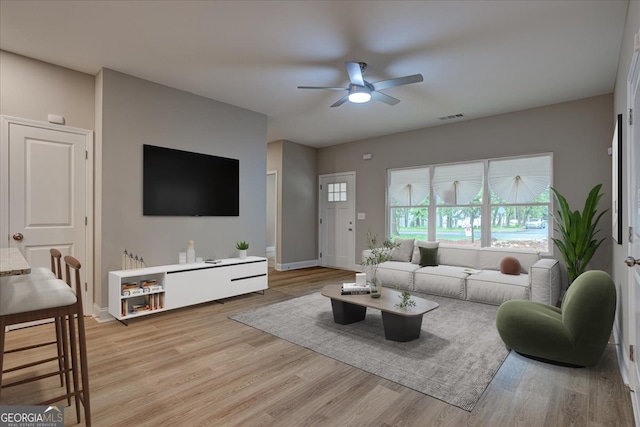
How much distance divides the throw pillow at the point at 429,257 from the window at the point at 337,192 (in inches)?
95.4

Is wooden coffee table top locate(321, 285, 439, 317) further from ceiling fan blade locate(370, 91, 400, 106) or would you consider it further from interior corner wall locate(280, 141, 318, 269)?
interior corner wall locate(280, 141, 318, 269)

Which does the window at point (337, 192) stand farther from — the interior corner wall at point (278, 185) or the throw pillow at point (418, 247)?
the throw pillow at point (418, 247)

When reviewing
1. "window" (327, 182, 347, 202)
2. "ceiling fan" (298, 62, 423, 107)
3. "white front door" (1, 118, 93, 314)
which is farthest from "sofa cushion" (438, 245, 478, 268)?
"white front door" (1, 118, 93, 314)

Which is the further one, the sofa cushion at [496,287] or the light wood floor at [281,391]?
the sofa cushion at [496,287]

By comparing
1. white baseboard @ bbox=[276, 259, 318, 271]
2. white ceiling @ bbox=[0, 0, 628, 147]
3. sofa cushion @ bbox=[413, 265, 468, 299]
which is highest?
white ceiling @ bbox=[0, 0, 628, 147]

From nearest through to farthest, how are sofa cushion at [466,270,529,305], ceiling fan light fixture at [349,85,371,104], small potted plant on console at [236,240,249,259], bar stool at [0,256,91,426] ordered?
bar stool at [0,256,91,426], ceiling fan light fixture at [349,85,371,104], sofa cushion at [466,270,529,305], small potted plant on console at [236,240,249,259]

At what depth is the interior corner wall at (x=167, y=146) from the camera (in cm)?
367

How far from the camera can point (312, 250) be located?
24.6 feet

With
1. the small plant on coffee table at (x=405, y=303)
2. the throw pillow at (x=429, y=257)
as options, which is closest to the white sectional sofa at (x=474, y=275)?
the throw pillow at (x=429, y=257)

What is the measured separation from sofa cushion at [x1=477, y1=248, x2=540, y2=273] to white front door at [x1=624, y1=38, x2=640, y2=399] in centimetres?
240

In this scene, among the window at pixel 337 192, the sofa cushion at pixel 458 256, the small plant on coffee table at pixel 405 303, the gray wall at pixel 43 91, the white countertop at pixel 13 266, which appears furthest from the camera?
the window at pixel 337 192

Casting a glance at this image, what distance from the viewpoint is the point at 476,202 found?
17.7ft

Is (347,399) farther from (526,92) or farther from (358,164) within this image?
(358,164)

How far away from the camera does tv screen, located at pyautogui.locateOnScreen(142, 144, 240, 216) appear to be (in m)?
3.99
